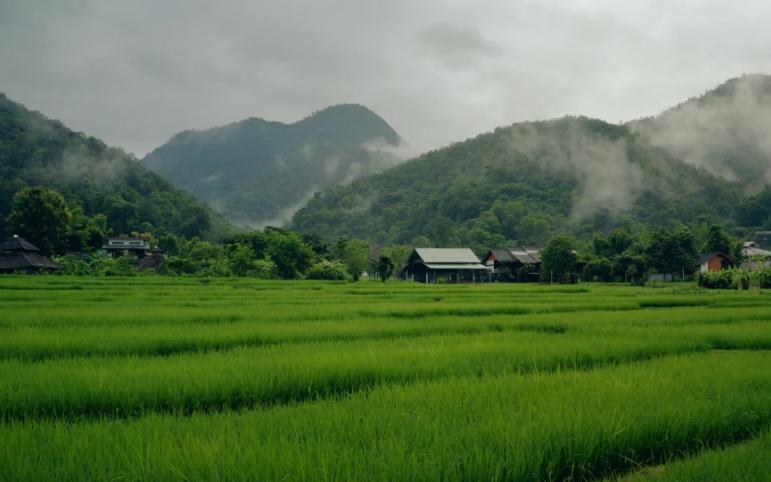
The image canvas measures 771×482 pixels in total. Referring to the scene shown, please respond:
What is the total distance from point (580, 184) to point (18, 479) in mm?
100097

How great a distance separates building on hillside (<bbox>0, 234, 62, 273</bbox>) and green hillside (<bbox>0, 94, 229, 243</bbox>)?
69.0 ft

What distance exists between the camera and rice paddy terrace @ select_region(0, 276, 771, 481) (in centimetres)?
274

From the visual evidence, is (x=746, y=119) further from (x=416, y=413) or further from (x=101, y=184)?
(x=416, y=413)

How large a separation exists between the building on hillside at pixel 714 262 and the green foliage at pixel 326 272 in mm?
33452

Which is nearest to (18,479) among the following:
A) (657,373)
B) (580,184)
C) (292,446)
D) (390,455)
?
(292,446)

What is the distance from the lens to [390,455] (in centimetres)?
275

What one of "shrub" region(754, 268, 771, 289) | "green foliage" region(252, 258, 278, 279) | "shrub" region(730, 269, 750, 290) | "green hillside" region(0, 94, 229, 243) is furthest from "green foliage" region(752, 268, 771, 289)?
"green hillside" region(0, 94, 229, 243)

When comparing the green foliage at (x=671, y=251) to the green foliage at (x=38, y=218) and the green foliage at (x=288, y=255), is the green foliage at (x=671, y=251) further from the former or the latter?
the green foliage at (x=38, y=218)

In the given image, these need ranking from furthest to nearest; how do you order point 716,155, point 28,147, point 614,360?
1. point 716,155
2. point 28,147
3. point 614,360

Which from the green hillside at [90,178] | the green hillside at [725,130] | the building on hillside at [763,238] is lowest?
the building on hillside at [763,238]

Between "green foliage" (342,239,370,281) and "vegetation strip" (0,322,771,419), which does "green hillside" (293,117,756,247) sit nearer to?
"green foliage" (342,239,370,281)

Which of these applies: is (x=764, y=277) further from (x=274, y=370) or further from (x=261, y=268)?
(x=274, y=370)

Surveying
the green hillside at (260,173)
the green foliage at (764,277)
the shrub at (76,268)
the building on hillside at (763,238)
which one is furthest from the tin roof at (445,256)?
the green hillside at (260,173)

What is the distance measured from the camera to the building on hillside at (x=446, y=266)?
2088 inches
